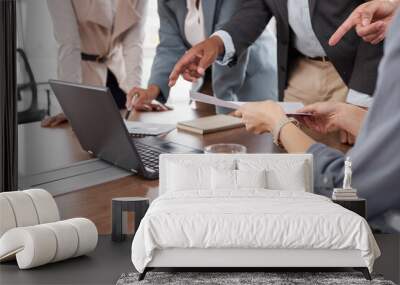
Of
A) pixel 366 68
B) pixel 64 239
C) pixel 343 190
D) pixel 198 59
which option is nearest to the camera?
pixel 64 239

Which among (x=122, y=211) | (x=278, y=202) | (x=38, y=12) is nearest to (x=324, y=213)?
(x=278, y=202)

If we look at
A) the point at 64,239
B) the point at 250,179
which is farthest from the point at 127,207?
the point at 250,179

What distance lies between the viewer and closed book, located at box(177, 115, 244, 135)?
3518 millimetres

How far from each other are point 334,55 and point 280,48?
0.26 m

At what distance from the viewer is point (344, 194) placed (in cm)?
306

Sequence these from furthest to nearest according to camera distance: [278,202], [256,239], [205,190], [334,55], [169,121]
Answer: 1. [169,121]
2. [334,55]
3. [205,190]
4. [278,202]
5. [256,239]

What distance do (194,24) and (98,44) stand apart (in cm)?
54

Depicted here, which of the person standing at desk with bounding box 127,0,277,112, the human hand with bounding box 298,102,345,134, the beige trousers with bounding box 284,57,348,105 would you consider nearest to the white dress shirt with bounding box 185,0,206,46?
the person standing at desk with bounding box 127,0,277,112

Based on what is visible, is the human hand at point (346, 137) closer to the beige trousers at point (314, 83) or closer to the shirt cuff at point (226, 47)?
the beige trousers at point (314, 83)

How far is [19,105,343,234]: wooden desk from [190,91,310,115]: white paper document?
71 millimetres

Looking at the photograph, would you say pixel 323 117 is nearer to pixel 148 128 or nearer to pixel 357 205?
pixel 357 205

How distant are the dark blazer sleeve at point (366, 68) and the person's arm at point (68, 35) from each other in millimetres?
1403

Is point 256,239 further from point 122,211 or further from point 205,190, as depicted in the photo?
point 122,211

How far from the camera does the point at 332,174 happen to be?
319 centimetres
